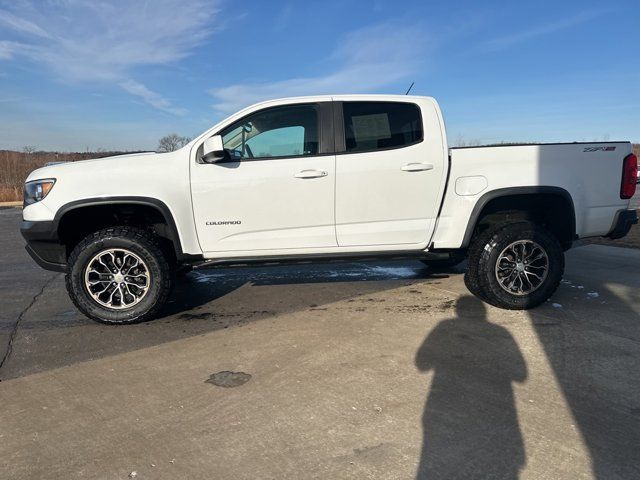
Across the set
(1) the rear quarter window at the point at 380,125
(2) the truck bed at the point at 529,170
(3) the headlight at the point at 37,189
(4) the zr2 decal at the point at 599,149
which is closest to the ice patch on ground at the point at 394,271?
(2) the truck bed at the point at 529,170

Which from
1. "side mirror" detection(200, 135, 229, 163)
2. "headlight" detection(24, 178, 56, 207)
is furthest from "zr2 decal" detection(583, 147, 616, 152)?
"headlight" detection(24, 178, 56, 207)

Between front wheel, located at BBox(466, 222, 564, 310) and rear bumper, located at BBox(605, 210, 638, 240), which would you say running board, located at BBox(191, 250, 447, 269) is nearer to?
front wheel, located at BBox(466, 222, 564, 310)

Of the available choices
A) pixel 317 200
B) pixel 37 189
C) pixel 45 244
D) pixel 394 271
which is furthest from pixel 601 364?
pixel 37 189

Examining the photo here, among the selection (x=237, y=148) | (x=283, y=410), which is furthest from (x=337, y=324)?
(x=237, y=148)

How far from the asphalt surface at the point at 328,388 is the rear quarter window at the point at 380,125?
169 centimetres

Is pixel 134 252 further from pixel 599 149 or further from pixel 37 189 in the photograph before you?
pixel 599 149

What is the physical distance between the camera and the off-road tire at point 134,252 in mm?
4516

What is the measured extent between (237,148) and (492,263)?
9.06 ft

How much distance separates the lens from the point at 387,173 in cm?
468

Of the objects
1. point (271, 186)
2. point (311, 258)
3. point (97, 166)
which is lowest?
point (311, 258)

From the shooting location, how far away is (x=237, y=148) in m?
4.73

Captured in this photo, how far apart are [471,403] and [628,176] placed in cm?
327

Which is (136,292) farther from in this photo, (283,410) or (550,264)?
(550,264)

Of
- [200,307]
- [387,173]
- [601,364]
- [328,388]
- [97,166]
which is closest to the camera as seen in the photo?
[328,388]
